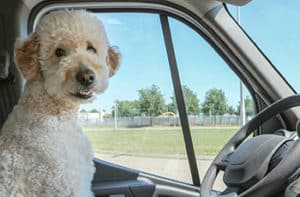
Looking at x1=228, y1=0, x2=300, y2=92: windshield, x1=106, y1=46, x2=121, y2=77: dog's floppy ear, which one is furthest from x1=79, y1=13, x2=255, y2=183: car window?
x1=106, y1=46, x2=121, y2=77: dog's floppy ear

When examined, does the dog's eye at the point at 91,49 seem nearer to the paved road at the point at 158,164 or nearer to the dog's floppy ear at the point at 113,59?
the dog's floppy ear at the point at 113,59

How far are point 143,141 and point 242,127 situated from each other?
1159mm

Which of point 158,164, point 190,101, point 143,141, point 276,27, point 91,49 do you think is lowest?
point 158,164

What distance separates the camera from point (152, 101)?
2529 millimetres

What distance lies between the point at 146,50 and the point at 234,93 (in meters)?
0.57

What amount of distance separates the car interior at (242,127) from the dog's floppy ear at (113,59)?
0.47 m

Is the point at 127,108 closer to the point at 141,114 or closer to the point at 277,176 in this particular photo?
the point at 141,114

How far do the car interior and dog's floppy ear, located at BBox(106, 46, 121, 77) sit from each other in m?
0.47

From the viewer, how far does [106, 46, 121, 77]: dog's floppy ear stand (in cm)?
159

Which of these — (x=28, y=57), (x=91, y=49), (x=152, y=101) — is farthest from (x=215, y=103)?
(x=28, y=57)

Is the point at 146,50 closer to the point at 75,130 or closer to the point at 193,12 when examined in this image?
the point at 193,12

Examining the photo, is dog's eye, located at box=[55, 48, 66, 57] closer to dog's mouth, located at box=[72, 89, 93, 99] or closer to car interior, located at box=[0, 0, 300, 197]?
dog's mouth, located at box=[72, 89, 93, 99]

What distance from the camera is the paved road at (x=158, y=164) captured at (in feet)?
8.27

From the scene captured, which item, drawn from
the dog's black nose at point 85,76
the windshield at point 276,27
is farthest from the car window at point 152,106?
the dog's black nose at point 85,76
